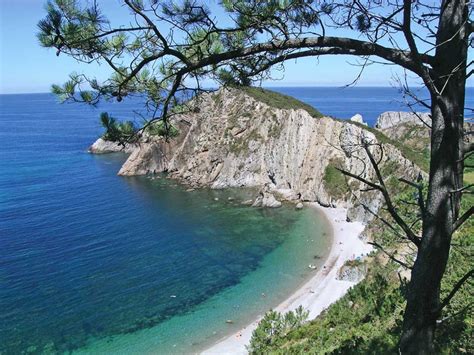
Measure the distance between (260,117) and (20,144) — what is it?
6224 centimetres

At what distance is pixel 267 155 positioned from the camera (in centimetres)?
5919

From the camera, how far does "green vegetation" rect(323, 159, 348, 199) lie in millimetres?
49616

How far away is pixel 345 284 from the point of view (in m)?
30.6

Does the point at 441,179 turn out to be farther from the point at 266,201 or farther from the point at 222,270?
the point at 266,201

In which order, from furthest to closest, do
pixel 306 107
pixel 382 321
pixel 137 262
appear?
pixel 306 107, pixel 137 262, pixel 382 321

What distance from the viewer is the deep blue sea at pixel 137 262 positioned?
26172 millimetres

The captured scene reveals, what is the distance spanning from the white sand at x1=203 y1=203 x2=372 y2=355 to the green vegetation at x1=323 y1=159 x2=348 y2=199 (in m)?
3.83

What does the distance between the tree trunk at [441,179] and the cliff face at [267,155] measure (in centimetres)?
3966

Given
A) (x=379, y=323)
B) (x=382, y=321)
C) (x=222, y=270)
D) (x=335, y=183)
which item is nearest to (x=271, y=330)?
(x=382, y=321)

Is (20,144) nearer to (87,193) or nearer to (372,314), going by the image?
(87,193)

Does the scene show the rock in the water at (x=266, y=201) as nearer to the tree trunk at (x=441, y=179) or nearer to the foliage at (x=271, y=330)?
the foliage at (x=271, y=330)

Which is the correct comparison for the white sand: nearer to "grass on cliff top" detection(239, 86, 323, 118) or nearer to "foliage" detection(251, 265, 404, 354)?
"foliage" detection(251, 265, 404, 354)

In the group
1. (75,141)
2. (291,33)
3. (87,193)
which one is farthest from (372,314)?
(75,141)

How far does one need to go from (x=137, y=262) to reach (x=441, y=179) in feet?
110
